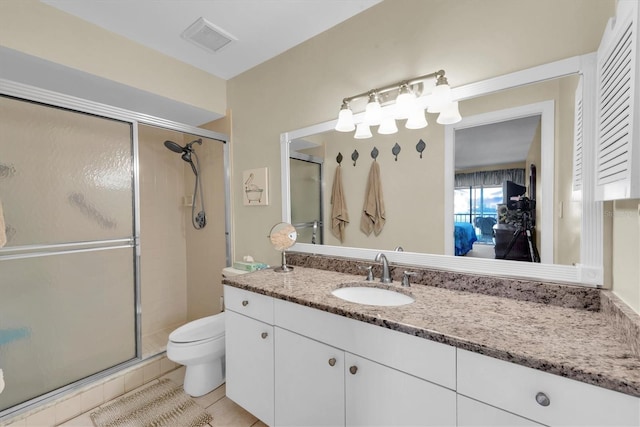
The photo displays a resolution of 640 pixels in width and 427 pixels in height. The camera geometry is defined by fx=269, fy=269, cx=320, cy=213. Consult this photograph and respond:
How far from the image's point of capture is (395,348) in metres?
0.97

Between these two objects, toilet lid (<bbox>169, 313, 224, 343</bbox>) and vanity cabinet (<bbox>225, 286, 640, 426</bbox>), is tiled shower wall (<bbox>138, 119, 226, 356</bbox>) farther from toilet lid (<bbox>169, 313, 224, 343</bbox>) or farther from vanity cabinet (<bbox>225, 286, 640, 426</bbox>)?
vanity cabinet (<bbox>225, 286, 640, 426</bbox>)

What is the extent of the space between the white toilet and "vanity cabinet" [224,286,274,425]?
12.3 inches

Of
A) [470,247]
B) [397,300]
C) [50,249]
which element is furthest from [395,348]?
[50,249]

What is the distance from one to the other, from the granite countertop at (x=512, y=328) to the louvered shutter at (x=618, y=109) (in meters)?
0.43

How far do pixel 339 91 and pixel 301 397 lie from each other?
5.81 ft

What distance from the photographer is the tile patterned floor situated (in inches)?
62.5

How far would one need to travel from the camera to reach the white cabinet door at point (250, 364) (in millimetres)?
1390

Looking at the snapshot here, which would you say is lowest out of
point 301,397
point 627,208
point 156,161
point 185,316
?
point 185,316

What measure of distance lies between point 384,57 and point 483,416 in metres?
1.73

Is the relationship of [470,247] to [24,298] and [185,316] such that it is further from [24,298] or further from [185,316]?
[185,316]

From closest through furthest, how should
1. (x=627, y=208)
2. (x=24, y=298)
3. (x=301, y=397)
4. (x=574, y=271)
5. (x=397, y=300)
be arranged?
(x=627, y=208), (x=574, y=271), (x=301, y=397), (x=397, y=300), (x=24, y=298)

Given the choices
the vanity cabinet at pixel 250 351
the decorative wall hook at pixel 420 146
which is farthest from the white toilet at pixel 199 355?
the decorative wall hook at pixel 420 146

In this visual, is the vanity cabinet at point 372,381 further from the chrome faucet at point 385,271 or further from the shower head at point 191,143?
the shower head at point 191,143

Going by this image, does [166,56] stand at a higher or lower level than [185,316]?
higher
